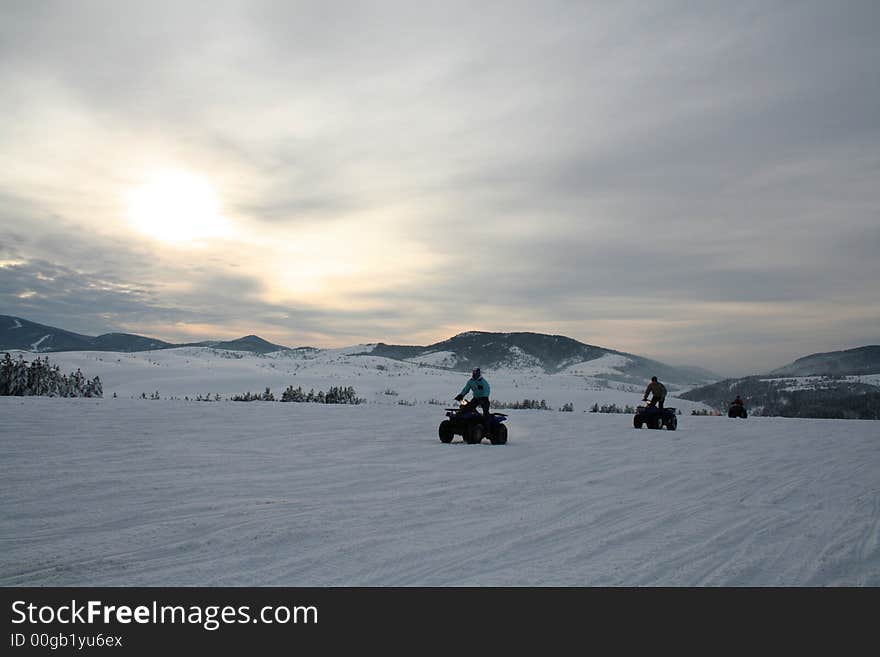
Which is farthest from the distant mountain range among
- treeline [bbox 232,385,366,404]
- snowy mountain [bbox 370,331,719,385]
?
treeline [bbox 232,385,366,404]

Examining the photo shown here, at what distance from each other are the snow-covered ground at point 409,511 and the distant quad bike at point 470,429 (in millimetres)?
327

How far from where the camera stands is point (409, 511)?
7.14 meters

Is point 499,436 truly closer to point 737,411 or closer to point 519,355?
point 737,411

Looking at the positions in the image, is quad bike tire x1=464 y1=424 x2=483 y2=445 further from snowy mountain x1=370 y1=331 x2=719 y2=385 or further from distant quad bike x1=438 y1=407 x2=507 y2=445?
snowy mountain x1=370 y1=331 x2=719 y2=385

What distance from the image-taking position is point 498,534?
20.6 ft

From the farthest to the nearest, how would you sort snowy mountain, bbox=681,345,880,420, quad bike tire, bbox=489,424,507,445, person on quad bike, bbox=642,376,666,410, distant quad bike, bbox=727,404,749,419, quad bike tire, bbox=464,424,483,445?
snowy mountain, bbox=681,345,880,420
distant quad bike, bbox=727,404,749,419
person on quad bike, bbox=642,376,666,410
quad bike tire, bbox=489,424,507,445
quad bike tire, bbox=464,424,483,445

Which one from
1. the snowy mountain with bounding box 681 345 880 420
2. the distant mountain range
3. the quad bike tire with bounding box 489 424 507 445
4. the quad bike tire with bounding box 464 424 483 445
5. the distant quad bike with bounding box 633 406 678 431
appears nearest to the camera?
the quad bike tire with bounding box 464 424 483 445

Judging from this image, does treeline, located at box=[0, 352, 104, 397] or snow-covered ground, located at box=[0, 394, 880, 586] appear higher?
treeline, located at box=[0, 352, 104, 397]

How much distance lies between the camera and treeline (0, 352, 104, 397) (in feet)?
81.4

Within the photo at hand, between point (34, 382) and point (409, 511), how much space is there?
984 inches
